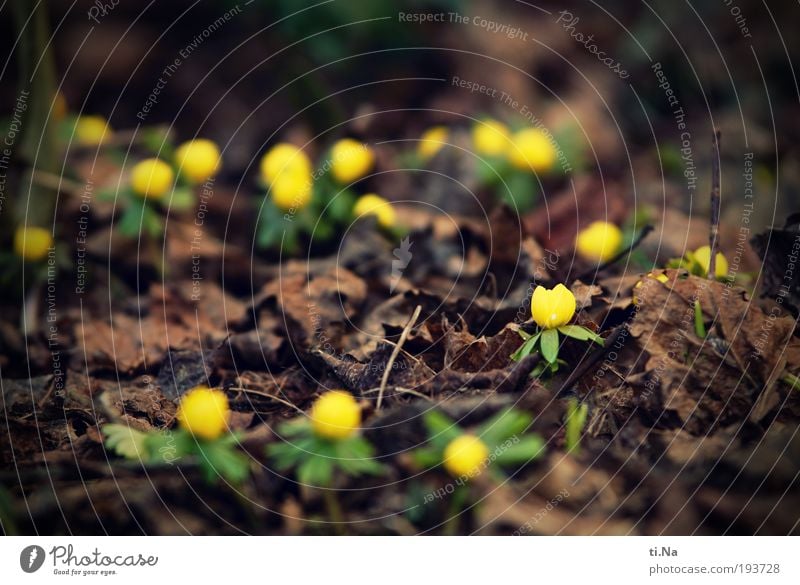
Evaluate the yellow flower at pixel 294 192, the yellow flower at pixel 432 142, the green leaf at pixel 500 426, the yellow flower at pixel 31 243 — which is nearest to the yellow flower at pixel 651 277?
the green leaf at pixel 500 426

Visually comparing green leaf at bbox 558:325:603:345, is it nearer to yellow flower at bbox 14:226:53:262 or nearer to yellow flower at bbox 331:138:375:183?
yellow flower at bbox 331:138:375:183

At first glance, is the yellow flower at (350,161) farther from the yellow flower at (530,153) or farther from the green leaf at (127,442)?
the green leaf at (127,442)

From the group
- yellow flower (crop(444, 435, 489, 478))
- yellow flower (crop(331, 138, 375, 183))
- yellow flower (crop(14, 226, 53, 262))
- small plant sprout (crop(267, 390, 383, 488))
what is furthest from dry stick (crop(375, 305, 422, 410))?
yellow flower (crop(14, 226, 53, 262))

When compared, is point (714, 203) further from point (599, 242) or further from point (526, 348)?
point (526, 348)

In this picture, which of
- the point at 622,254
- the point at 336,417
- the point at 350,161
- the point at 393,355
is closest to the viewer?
the point at 336,417

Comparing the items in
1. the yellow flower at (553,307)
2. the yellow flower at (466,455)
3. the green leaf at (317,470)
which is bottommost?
the green leaf at (317,470)

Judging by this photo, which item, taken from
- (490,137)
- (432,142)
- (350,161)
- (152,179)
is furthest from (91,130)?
(490,137)
